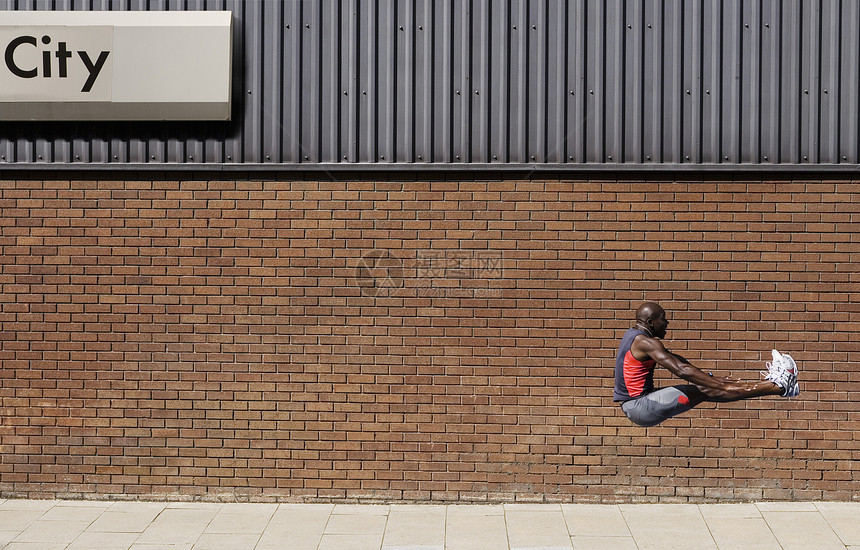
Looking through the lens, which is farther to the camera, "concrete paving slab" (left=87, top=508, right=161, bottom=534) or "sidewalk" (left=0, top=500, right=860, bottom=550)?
"concrete paving slab" (left=87, top=508, right=161, bottom=534)

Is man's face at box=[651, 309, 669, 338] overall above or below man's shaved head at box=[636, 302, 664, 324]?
below

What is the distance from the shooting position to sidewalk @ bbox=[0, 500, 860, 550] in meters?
5.90

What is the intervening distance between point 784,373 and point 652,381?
109 centimetres

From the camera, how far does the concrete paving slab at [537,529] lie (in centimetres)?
589

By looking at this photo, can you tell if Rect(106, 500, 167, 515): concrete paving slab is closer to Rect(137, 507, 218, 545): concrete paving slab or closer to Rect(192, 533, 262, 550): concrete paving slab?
Rect(137, 507, 218, 545): concrete paving slab

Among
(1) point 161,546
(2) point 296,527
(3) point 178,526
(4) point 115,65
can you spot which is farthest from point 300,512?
(4) point 115,65

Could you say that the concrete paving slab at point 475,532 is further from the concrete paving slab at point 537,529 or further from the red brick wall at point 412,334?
the red brick wall at point 412,334

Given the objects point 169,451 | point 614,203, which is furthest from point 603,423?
point 169,451

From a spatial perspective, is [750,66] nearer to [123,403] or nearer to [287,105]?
[287,105]

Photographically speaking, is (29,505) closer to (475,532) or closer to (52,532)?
(52,532)

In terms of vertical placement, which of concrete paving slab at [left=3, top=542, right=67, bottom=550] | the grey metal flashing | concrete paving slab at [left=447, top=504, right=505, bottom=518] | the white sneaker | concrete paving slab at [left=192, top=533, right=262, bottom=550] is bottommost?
concrete paving slab at [left=192, top=533, right=262, bottom=550]

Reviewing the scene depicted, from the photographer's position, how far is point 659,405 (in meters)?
6.73

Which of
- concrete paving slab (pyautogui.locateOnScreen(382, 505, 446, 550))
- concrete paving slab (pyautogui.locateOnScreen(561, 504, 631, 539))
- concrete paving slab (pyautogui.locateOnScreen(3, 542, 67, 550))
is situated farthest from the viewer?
concrete paving slab (pyautogui.locateOnScreen(561, 504, 631, 539))

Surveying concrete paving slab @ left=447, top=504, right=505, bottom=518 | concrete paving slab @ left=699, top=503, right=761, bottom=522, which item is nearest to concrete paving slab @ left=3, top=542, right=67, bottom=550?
concrete paving slab @ left=447, top=504, right=505, bottom=518
